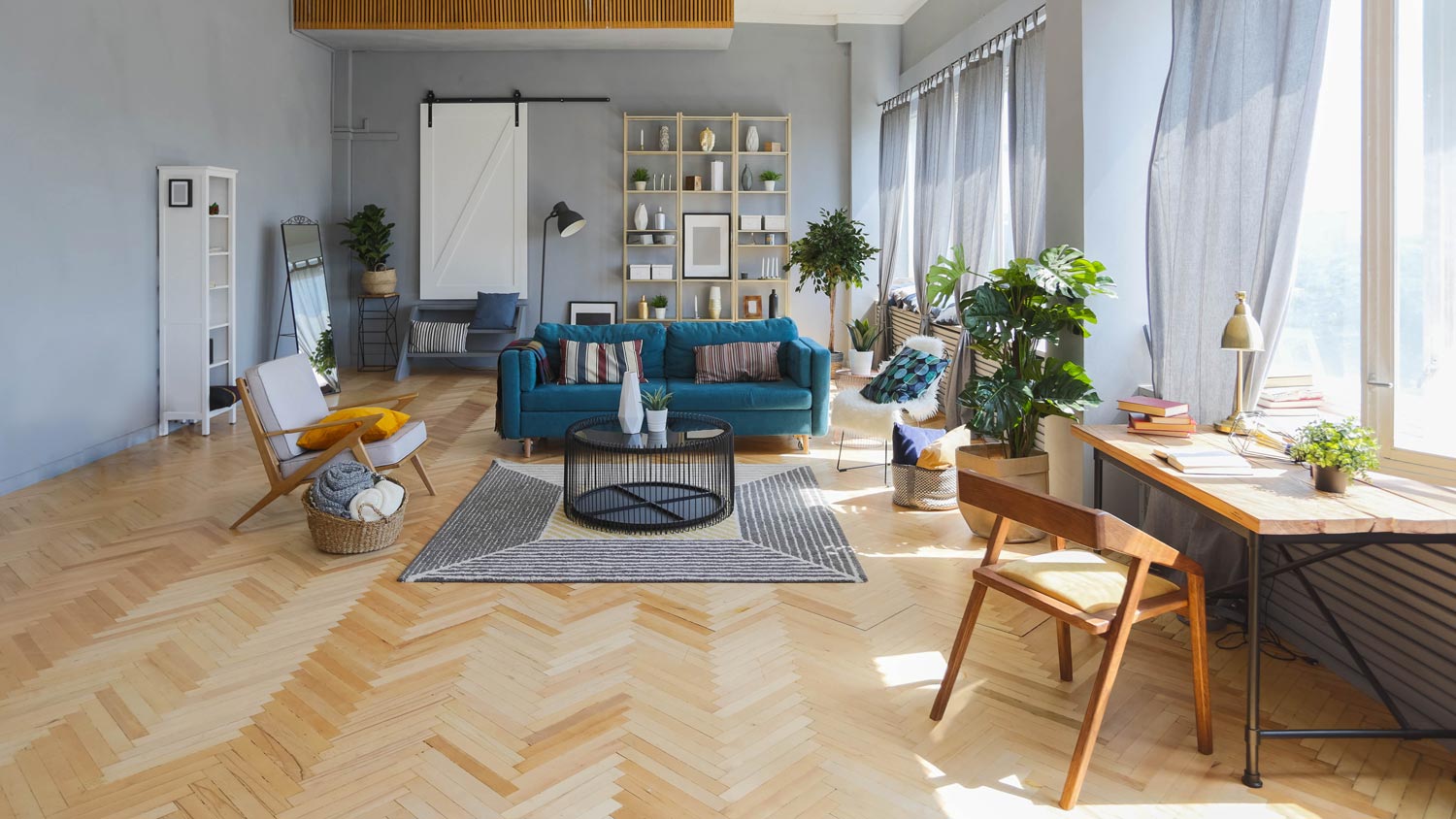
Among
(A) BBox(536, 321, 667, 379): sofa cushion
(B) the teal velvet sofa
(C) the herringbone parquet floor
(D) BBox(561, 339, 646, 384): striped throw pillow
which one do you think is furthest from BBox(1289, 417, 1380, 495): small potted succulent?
(A) BBox(536, 321, 667, 379): sofa cushion

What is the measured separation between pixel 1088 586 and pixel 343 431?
12.5 feet

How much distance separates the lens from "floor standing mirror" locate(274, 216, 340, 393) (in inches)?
351

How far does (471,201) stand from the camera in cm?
1050

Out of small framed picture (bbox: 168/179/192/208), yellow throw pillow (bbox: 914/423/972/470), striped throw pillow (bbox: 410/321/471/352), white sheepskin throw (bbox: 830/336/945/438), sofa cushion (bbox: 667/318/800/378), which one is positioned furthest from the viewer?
striped throw pillow (bbox: 410/321/471/352)

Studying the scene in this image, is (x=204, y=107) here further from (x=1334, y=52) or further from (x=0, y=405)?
(x=1334, y=52)

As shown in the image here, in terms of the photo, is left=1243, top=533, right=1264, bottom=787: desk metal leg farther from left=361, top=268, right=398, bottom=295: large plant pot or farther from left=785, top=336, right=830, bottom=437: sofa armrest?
left=361, top=268, right=398, bottom=295: large plant pot

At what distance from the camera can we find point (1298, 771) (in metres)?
2.65

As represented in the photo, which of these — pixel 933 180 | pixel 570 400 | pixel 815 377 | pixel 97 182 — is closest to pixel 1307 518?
pixel 815 377

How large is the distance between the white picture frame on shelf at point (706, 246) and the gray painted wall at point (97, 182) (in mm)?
4411

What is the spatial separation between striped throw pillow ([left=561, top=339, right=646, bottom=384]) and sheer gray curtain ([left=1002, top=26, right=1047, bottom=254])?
2.76 metres

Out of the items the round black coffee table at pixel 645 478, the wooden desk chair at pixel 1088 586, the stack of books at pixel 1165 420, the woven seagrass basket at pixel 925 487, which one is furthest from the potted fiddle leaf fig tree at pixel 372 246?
the wooden desk chair at pixel 1088 586

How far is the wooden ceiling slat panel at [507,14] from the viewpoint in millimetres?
9266

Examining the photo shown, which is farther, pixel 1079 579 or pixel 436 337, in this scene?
pixel 436 337

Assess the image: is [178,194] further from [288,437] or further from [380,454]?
[380,454]
